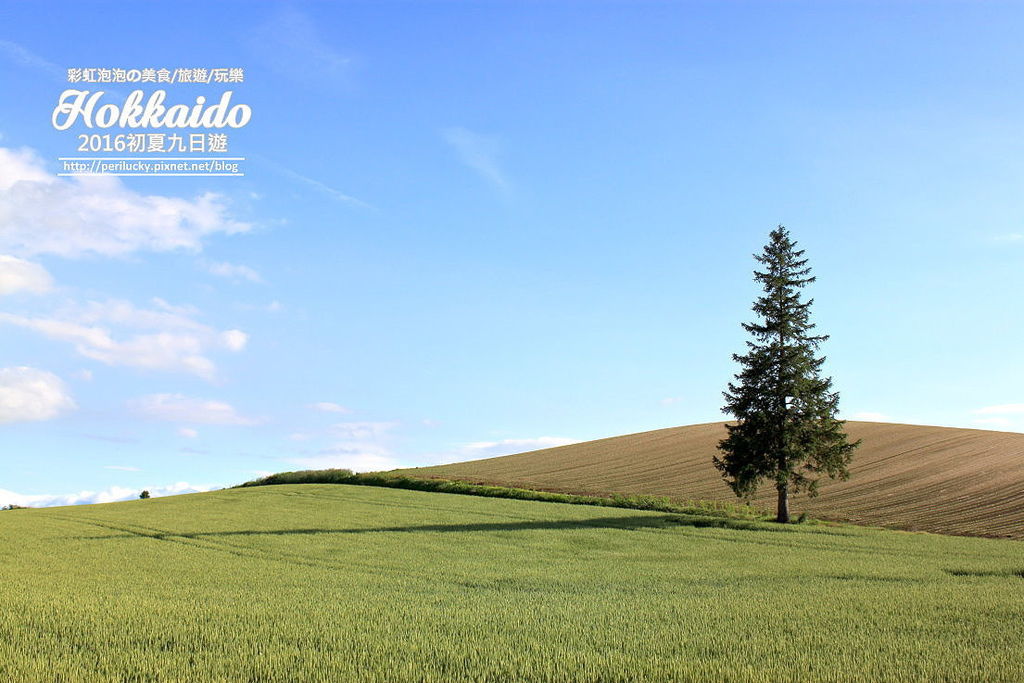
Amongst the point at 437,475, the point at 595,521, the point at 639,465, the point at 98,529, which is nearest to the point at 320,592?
the point at 98,529

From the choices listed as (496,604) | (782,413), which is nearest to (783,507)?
(782,413)

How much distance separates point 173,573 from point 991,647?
1785 centimetres

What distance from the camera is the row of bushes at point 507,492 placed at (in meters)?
42.8

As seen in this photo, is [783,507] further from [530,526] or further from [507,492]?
[507,492]

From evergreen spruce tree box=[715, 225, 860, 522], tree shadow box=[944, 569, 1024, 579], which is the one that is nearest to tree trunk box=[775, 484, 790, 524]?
evergreen spruce tree box=[715, 225, 860, 522]

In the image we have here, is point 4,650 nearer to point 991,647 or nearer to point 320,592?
point 320,592

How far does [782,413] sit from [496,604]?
30157 millimetres

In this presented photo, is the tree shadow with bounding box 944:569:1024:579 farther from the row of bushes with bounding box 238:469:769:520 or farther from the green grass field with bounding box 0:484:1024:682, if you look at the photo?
the row of bushes with bounding box 238:469:769:520

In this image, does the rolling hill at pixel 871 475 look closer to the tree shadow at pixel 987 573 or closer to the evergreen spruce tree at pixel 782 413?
the evergreen spruce tree at pixel 782 413

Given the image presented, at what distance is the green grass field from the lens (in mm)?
9148

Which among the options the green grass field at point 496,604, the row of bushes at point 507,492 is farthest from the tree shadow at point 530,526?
the row of bushes at point 507,492

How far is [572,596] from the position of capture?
15734 millimetres

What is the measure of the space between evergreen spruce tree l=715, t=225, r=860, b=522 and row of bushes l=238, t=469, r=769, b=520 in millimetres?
2916

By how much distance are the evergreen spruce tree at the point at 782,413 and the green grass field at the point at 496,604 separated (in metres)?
7.75
